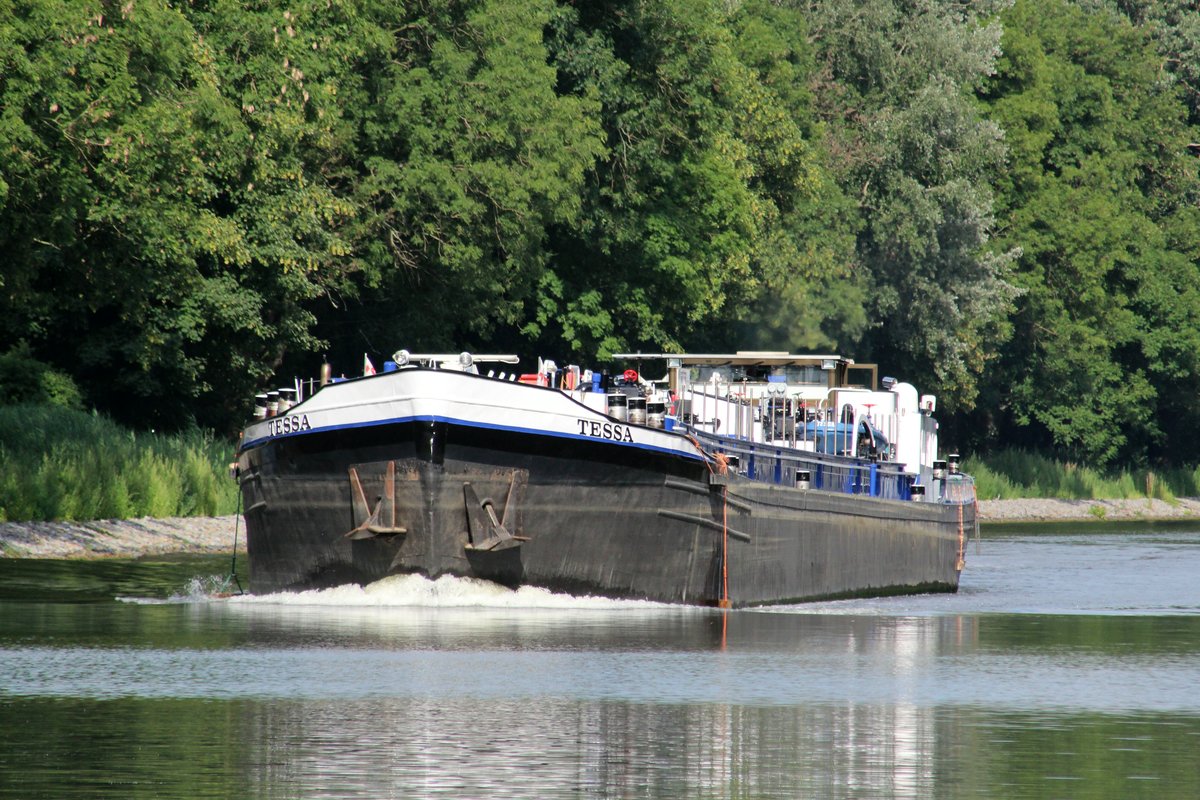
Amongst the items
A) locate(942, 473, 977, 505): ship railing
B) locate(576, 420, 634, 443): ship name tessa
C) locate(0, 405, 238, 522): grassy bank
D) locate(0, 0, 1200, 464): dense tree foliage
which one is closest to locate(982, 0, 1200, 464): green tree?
locate(0, 0, 1200, 464): dense tree foliage

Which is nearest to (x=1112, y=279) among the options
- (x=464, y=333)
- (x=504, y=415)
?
(x=464, y=333)

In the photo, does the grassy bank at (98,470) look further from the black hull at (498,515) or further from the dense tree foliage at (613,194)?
the black hull at (498,515)

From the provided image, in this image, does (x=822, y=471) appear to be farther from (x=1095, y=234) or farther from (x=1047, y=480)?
(x=1047, y=480)

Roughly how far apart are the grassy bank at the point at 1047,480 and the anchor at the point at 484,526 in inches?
2480

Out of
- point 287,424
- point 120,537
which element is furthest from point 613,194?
point 287,424

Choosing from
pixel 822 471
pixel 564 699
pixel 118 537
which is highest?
pixel 822 471

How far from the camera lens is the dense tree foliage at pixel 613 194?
1693 inches

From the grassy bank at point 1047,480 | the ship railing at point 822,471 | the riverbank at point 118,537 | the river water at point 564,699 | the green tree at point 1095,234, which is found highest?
the green tree at point 1095,234

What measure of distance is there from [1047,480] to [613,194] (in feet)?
118

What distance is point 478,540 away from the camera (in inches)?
1214

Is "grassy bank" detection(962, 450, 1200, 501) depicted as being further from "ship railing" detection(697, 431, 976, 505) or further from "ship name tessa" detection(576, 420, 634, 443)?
"ship name tessa" detection(576, 420, 634, 443)

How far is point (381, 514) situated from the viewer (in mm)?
30922

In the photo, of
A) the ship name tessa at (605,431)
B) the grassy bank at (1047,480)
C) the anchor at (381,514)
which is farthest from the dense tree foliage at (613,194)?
the ship name tessa at (605,431)

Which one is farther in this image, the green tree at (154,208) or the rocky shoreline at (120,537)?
the rocky shoreline at (120,537)
